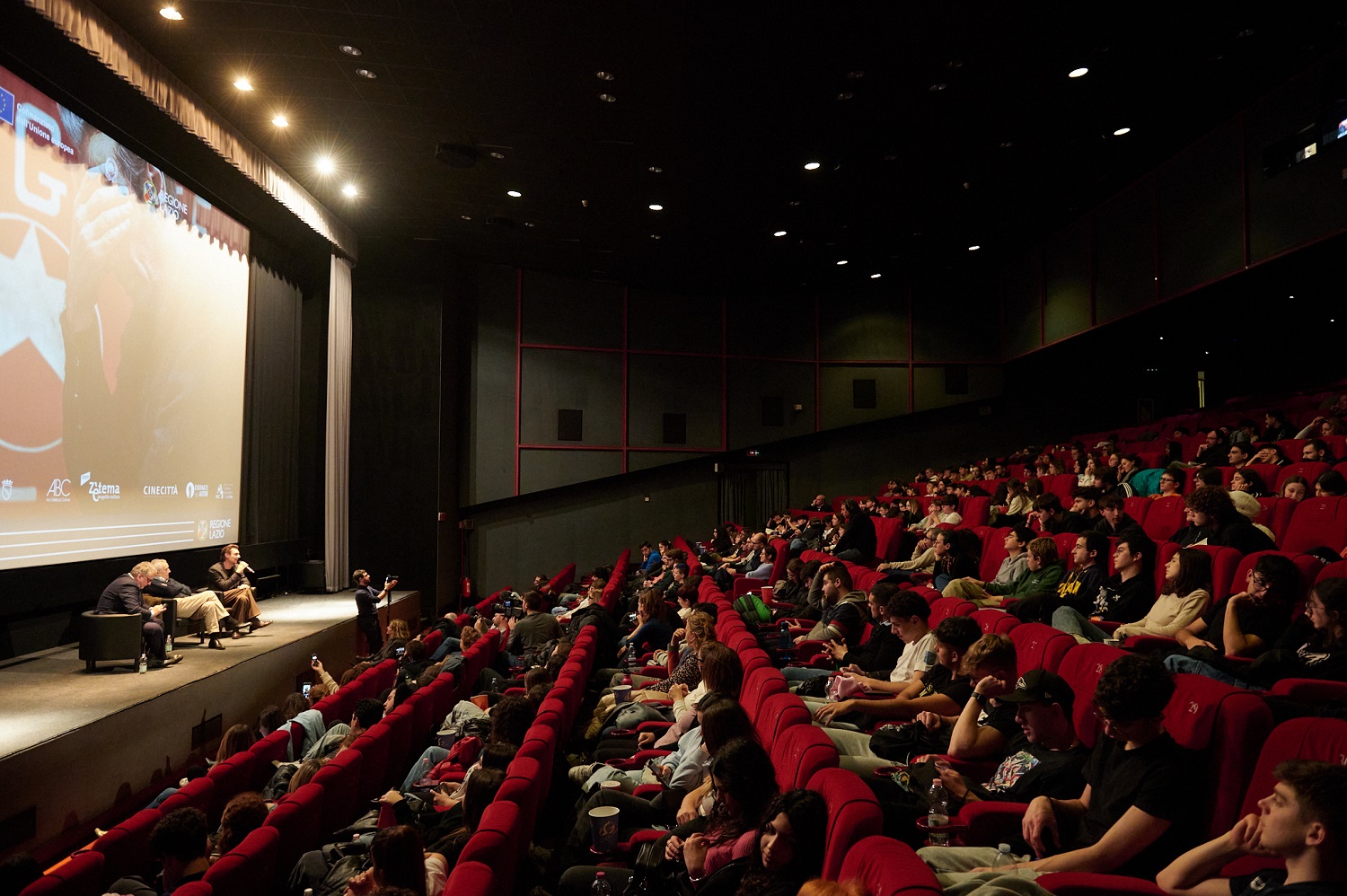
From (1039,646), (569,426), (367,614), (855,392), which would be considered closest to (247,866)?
(1039,646)

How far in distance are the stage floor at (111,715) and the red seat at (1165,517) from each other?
582 centimetres

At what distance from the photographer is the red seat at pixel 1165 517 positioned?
15.5 feet

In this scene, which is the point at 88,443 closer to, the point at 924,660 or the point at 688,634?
the point at 688,634

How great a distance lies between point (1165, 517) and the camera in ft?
15.8

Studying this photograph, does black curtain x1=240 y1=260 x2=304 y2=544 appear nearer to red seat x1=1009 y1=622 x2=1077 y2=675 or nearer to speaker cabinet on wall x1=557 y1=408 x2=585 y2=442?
speaker cabinet on wall x1=557 y1=408 x2=585 y2=442

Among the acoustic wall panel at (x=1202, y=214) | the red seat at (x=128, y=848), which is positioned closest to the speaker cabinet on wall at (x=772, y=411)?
the acoustic wall panel at (x=1202, y=214)

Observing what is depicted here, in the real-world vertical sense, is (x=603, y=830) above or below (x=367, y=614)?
above

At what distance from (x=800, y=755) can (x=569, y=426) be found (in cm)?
988

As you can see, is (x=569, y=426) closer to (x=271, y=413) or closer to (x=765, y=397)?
(x=765, y=397)

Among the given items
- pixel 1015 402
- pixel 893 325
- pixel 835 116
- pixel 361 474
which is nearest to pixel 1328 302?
pixel 1015 402

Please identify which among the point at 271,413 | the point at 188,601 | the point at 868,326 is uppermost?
the point at 868,326

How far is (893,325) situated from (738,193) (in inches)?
181

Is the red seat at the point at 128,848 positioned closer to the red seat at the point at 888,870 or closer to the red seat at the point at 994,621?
the red seat at the point at 888,870

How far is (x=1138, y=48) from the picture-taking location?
5.98 meters
